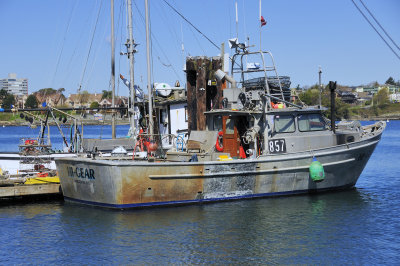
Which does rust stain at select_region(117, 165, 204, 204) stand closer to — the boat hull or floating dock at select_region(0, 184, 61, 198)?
the boat hull

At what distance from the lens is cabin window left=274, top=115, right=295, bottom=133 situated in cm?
1914

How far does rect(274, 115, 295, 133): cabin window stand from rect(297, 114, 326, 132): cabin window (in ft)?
1.13

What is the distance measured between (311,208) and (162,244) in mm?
6103

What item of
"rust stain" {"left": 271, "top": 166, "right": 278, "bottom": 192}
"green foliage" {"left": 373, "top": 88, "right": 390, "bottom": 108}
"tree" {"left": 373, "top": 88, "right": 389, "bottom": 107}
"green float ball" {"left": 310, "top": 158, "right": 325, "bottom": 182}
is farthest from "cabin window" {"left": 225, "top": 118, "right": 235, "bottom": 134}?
"tree" {"left": 373, "top": 88, "right": 389, "bottom": 107}

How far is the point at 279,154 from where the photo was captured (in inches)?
726

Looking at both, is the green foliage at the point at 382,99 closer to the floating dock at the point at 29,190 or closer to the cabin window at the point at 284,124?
the cabin window at the point at 284,124

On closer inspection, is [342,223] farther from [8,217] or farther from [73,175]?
[8,217]

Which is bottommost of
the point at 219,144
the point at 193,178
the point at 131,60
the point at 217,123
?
the point at 193,178

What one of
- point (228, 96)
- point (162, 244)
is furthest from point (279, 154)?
point (162, 244)

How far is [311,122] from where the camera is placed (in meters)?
19.7

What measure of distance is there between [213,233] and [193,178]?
298 centimetres

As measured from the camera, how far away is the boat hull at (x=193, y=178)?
55.0ft

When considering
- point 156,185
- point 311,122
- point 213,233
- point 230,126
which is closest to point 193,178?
point 156,185

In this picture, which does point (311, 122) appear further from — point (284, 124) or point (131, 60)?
point (131, 60)
